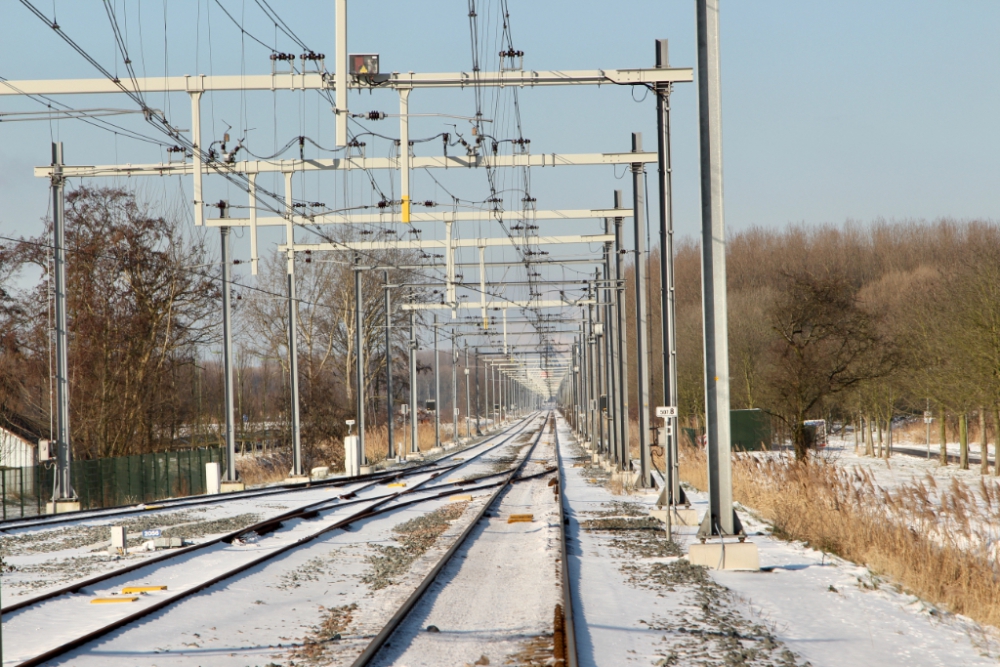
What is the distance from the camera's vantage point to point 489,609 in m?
9.62

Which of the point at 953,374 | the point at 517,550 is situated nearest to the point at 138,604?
the point at 517,550

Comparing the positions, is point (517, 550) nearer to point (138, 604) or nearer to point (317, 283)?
point (138, 604)

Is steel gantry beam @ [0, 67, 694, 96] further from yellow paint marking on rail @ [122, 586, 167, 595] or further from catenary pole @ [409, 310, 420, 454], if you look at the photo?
catenary pole @ [409, 310, 420, 454]

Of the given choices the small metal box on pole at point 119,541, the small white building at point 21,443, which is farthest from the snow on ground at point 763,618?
the small white building at point 21,443

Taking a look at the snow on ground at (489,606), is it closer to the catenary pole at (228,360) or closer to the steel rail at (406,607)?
the steel rail at (406,607)

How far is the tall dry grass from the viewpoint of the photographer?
10.4 m

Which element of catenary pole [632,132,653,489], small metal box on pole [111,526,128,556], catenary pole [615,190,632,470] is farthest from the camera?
catenary pole [615,190,632,470]

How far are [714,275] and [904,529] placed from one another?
3966 millimetres

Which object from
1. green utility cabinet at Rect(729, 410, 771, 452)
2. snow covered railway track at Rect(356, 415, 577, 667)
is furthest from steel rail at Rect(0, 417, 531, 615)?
green utility cabinet at Rect(729, 410, 771, 452)

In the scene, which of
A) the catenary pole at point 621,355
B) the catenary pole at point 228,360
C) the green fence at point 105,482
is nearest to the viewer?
the catenary pole at point 621,355

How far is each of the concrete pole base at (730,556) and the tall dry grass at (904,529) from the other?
1.52 m

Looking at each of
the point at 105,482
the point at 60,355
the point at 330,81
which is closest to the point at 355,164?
the point at 330,81

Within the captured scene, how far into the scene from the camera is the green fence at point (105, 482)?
3253 centimetres

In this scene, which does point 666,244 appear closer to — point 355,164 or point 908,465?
point 355,164
